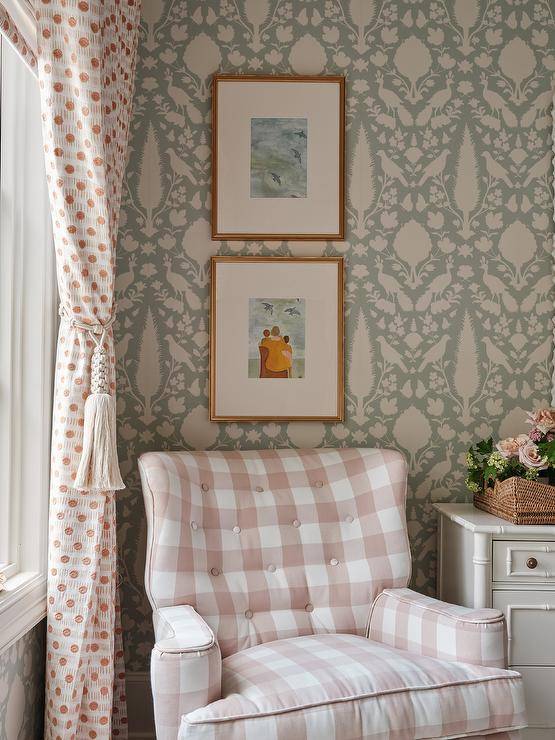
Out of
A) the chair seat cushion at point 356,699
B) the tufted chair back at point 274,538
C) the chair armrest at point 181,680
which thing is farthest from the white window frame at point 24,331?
the chair seat cushion at point 356,699

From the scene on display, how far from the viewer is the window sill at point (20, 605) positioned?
1.77 metres

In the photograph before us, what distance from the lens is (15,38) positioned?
5.98ft

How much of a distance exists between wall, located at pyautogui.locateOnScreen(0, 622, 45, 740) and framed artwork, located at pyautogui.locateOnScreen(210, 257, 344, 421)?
964 millimetres

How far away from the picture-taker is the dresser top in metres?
2.20

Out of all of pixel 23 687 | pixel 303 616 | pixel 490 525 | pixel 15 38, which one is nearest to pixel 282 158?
pixel 15 38

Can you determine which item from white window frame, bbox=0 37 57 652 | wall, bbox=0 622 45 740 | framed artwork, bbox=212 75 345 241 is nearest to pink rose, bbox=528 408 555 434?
framed artwork, bbox=212 75 345 241

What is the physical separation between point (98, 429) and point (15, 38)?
1.03 meters

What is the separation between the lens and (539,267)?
2.71 metres

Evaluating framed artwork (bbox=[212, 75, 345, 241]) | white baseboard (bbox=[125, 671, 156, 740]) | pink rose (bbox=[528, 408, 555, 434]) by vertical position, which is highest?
framed artwork (bbox=[212, 75, 345, 241])

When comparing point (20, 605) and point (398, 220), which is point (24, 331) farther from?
point (398, 220)

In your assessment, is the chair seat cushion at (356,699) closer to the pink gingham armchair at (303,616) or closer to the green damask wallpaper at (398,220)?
the pink gingham armchair at (303,616)

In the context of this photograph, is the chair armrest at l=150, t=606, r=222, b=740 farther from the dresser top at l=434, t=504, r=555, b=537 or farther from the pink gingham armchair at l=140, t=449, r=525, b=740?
the dresser top at l=434, t=504, r=555, b=537

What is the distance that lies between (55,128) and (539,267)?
70.0 inches

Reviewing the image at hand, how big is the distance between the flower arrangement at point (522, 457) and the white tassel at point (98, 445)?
1.22 m
